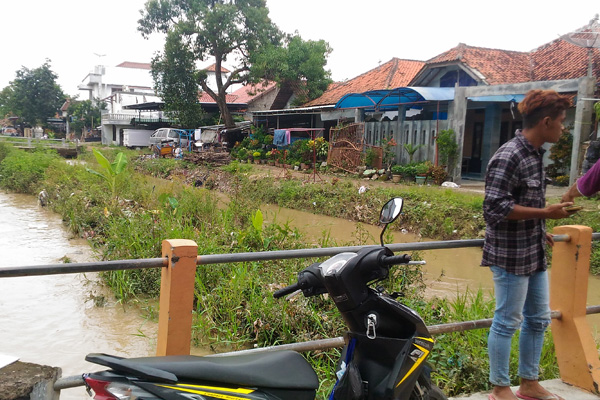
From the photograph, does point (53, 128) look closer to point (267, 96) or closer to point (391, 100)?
point (267, 96)

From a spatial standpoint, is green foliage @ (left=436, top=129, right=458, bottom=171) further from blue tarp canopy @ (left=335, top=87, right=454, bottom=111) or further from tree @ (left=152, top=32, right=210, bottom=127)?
tree @ (left=152, top=32, right=210, bottom=127)

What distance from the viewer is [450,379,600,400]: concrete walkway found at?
119 inches

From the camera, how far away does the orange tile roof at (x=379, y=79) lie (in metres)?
20.9

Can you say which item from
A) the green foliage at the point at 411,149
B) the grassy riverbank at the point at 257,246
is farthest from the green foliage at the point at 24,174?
the green foliage at the point at 411,149

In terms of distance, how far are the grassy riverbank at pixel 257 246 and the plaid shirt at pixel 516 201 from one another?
117 cm

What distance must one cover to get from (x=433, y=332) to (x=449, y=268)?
18.7 ft

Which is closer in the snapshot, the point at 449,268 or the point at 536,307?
the point at 536,307

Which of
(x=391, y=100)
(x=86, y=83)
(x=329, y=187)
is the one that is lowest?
(x=329, y=187)

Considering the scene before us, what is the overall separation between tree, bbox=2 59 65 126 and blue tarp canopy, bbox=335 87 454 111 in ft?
131

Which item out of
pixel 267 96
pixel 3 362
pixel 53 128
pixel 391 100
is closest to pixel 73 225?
pixel 3 362

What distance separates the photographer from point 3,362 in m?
1.78

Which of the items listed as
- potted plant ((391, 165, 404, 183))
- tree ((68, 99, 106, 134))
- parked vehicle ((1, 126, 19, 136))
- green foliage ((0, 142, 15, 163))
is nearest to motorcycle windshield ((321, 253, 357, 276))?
potted plant ((391, 165, 404, 183))

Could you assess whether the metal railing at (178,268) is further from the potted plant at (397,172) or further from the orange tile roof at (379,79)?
the orange tile roof at (379,79)

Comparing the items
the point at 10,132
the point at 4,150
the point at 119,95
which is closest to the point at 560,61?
the point at 4,150
